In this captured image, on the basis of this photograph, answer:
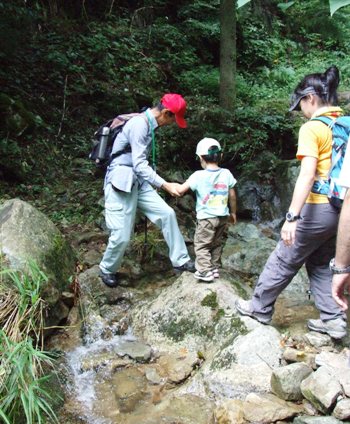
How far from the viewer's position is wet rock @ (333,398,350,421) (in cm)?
302

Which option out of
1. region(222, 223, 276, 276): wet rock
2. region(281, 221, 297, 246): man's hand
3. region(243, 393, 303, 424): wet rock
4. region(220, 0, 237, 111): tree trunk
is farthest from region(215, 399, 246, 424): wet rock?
region(220, 0, 237, 111): tree trunk

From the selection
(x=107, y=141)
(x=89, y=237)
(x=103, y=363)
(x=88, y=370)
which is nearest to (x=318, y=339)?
(x=103, y=363)

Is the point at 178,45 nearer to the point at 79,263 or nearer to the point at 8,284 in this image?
the point at 79,263

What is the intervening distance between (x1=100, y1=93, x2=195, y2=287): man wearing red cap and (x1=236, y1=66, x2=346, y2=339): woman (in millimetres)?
1352

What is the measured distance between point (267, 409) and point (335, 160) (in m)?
1.88

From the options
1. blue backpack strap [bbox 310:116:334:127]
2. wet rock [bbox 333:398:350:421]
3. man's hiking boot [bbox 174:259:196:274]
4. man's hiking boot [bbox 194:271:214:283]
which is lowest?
wet rock [bbox 333:398:350:421]

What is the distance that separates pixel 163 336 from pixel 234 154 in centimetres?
473

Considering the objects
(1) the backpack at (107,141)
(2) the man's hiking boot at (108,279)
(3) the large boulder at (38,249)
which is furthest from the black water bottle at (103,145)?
(2) the man's hiking boot at (108,279)

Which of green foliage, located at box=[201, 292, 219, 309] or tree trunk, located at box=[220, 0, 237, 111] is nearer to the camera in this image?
green foliage, located at box=[201, 292, 219, 309]

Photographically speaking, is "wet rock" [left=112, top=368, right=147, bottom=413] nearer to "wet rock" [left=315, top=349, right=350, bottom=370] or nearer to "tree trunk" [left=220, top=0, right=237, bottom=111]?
"wet rock" [left=315, top=349, right=350, bottom=370]

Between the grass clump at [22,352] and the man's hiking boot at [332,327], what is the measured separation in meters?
2.35

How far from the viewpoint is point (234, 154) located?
845 cm

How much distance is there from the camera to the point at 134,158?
15.4 ft

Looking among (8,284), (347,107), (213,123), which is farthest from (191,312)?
(347,107)
